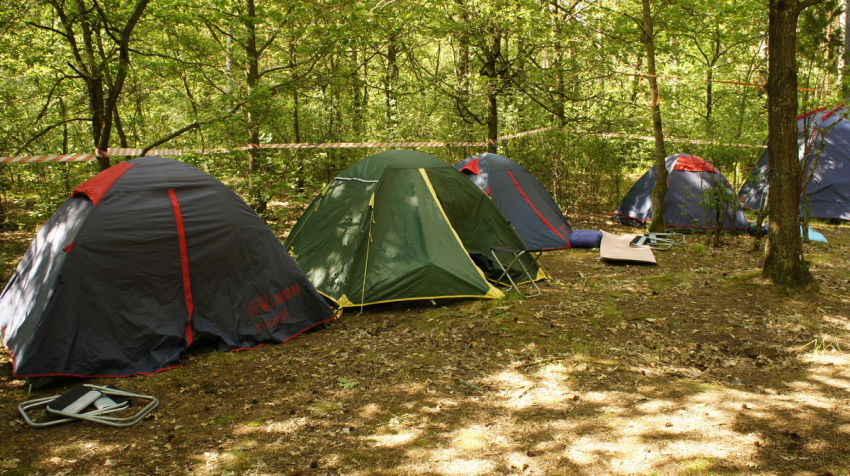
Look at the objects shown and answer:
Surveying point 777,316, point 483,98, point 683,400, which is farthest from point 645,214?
point 683,400

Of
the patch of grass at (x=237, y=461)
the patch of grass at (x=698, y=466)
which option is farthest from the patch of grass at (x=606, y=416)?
the patch of grass at (x=237, y=461)

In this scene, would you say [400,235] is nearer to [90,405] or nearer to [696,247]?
[90,405]

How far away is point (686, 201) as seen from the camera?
10.3 m

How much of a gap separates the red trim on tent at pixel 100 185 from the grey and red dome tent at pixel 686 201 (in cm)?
877

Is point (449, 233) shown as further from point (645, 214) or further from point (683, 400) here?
point (645, 214)

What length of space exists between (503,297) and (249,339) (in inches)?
109

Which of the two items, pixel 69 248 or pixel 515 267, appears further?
pixel 515 267

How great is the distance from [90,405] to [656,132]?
894 cm

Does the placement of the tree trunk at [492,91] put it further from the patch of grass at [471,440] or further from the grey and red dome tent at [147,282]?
the patch of grass at [471,440]

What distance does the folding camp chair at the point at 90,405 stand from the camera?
3.44m

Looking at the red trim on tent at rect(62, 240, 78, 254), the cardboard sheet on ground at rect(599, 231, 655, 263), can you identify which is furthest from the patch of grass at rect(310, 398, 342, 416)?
the cardboard sheet on ground at rect(599, 231, 655, 263)

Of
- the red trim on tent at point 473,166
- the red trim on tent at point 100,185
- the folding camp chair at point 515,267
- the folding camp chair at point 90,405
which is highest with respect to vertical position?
the red trim on tent at point 473,166

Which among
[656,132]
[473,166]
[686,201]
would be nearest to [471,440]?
[473,166]

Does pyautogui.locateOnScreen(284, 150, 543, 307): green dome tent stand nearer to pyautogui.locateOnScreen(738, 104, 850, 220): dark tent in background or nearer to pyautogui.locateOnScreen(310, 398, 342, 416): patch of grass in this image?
pyautogui.locateOnScreen(310, 398, 342, 416): patch of grass
